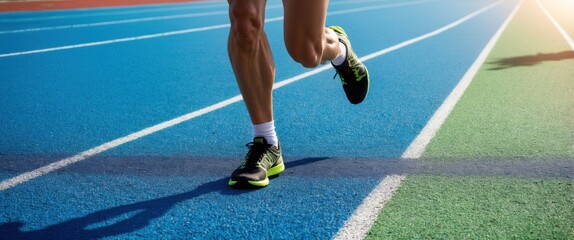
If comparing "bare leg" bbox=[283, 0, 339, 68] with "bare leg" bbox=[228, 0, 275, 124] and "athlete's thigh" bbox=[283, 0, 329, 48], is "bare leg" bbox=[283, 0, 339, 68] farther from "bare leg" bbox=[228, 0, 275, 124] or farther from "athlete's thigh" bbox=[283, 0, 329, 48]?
"bare leg" bbox=[228, 0, 275, 124]

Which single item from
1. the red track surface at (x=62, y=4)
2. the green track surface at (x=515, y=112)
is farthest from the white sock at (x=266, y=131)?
the red track surface at (x=62, y=4)

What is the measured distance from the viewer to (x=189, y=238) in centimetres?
302

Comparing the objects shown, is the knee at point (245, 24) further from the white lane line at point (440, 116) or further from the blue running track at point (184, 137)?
the white lane line at point (440, 116)

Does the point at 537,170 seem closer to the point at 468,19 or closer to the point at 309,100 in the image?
the point at 309,100

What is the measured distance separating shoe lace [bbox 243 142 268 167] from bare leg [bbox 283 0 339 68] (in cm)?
54

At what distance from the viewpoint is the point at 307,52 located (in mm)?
3951

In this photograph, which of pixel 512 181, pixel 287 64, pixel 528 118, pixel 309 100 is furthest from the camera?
pixel 287 64

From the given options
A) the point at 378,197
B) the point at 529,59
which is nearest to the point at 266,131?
the point at 378,197

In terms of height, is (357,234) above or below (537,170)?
above

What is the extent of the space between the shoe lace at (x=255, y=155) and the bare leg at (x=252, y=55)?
0.14 m

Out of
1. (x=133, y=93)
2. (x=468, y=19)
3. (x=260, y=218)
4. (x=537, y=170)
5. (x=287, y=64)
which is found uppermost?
(x=260, y=218)

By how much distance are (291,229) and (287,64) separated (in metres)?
5.89

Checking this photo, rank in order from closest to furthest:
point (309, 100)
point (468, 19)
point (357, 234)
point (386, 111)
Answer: point (357, 234)
point (386, 111)
point (309, 100)
point (468, 19)

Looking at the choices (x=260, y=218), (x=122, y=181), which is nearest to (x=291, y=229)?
(x=260, y=218)
